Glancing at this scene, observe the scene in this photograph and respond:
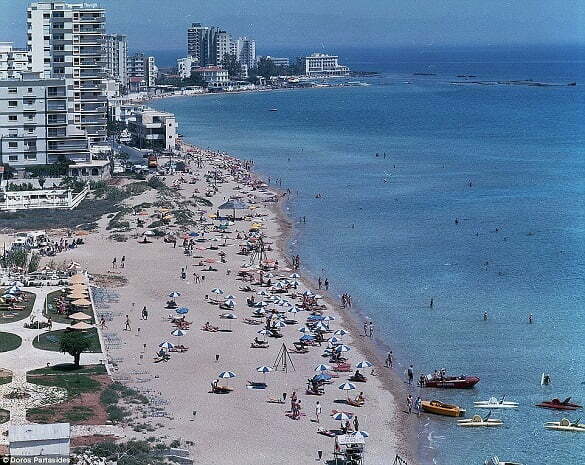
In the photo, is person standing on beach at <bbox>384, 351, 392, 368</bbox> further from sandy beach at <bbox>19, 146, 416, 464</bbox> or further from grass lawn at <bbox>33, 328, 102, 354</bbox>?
grass lawn at <bbox>33, 328, 102, 354</bbox>

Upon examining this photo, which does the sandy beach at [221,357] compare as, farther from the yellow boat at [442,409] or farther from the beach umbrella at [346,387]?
the yellow boat at [442,409]

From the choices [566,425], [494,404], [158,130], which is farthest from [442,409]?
[158,130]

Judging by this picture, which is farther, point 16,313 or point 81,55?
point 81,55

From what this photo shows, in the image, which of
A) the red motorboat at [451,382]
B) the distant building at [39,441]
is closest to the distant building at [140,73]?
the red motorboat at [451,382]

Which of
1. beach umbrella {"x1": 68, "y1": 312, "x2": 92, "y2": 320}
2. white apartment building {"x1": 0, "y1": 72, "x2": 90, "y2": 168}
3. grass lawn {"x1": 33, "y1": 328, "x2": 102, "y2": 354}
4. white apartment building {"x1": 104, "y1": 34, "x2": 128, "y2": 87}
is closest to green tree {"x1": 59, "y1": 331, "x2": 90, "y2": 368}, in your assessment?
grass lawn {"x1": 33, "y1": 328, "x2": 102, "y2": 354}

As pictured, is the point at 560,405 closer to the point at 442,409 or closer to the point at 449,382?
the point at 449,382

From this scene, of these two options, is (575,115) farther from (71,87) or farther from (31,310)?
(31,310)

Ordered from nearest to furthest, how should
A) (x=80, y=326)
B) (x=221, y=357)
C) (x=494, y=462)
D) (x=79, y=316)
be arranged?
(x=494, y=462) < (x=221, y=357) < (x=80, y=326) < (x=79, y=316)
